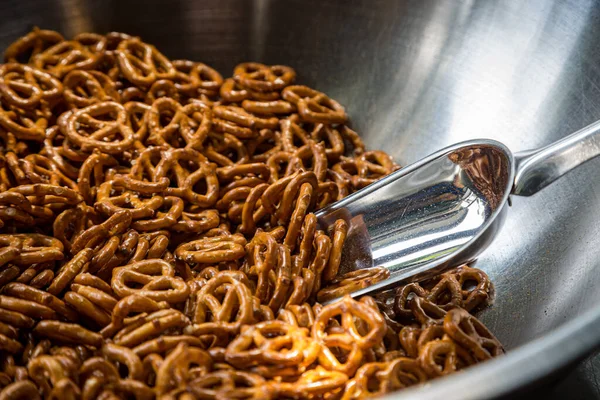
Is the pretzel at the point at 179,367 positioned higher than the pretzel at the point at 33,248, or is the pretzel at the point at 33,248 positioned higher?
the pretzel at the point at 179,367

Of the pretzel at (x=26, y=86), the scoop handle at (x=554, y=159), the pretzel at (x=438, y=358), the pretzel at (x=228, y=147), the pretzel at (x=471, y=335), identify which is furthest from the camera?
the pretzel at (x=228, y=147)

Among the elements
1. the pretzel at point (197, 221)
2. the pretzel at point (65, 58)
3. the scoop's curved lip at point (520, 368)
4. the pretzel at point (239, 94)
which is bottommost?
the pretzel at point (197, 221)

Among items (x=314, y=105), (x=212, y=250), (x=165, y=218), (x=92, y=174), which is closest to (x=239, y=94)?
(x=314, y=105)

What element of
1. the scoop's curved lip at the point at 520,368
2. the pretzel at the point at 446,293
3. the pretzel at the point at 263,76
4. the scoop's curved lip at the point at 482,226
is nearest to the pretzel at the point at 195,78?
the pretzel at the point at 263,76

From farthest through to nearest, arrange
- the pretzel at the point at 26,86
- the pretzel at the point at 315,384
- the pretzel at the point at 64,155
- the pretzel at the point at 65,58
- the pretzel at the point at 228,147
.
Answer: the pretzel at the point at 65,58, the pretzel at the point at 228,147, the pretzel at the point at 26,86, the pretzel at the point at 64,155, the pretzel at the point at 315,384

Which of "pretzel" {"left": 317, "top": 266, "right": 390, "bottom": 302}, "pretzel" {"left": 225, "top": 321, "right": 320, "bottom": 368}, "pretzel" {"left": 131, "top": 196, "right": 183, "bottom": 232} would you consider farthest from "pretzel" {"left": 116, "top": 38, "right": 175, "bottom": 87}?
"pretzel" {"left": 225, "top": 321, "right": 320, "bottom": 368}

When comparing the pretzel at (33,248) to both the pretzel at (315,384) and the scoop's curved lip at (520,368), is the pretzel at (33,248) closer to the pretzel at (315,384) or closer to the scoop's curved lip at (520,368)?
the pretzel at (315,384)

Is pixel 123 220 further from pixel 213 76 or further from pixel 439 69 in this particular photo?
pixel 439 69

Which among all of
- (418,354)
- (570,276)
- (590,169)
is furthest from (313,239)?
(590,169)
